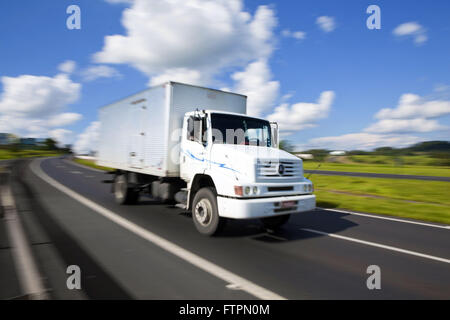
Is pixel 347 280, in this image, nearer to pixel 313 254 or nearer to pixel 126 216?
pixel 313 254

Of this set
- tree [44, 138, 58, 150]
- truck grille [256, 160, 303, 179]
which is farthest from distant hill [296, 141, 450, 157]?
tree [44, 138, 58, 150]

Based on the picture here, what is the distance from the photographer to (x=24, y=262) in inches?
167

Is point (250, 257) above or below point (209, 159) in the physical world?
below

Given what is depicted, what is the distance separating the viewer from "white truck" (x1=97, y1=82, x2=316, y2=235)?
5383mm

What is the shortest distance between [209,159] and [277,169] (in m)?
1.43

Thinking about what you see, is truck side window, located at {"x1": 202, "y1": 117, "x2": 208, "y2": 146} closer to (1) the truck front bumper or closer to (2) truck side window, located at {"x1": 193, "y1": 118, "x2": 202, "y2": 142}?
(2) truck side window, located at {"x1": 193, "y1": 118, "x2": 202, "y2": 142}

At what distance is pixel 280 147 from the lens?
7.36 metres

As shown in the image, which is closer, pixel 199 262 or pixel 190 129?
pixel 199 262

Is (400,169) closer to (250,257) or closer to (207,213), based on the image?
(207,213)

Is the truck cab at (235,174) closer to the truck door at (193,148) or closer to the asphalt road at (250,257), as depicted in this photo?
the truck door at (193,148)

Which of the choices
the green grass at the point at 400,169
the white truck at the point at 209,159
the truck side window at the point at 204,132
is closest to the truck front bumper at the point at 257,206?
the white truck at the point at 209,159

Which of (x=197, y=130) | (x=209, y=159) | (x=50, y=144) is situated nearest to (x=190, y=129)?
(x=197, y=130)

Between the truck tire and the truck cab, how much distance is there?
3.05 m

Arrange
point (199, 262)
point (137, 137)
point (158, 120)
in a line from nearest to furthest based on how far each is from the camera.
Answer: point (199, 262) → point (158, 120) → point (137, 137)
